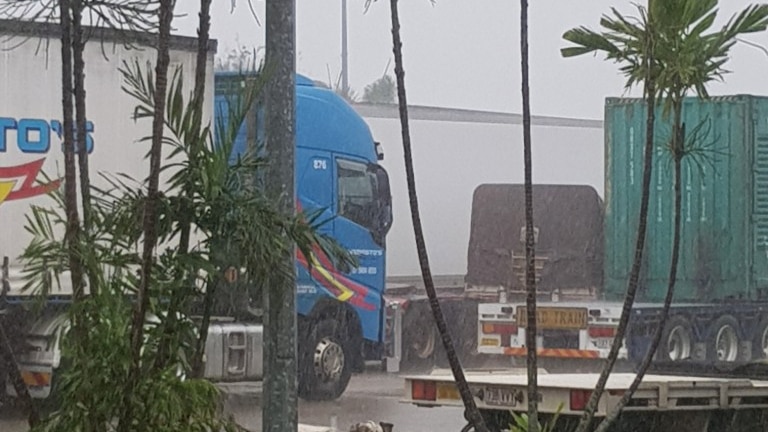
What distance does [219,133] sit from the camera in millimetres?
5191

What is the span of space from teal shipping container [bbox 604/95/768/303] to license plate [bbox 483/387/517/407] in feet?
37.0

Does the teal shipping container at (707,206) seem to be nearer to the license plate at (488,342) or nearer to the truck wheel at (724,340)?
the truck wheel at (724,340)

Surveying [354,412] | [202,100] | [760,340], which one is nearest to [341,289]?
[354,412]

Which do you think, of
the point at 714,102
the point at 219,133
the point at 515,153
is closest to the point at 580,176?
the point at 515,153

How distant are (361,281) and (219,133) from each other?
13.1 metres

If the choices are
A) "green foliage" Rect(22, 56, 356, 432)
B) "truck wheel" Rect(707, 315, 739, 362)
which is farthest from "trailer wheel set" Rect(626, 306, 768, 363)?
"green foliage" Rect(22, 56, 356, 432)

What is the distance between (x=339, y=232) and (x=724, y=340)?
6257 millimetres

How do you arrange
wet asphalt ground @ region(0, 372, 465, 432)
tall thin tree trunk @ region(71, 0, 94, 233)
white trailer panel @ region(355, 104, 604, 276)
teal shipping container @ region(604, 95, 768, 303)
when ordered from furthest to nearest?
white trailer panel @ region(355, 104, 604, 276), teal shipping container @ region(604, 95, 768, 303), wet asphalt ground @ region(0, 372, 465, 432), tall thin tree trunk @ region(71, 0, 94, 233)

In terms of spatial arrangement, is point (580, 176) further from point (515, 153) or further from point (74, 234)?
point (74, 234)

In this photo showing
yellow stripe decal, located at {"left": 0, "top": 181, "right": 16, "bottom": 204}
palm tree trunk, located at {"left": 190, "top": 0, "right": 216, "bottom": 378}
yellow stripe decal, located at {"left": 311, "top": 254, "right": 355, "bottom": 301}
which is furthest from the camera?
yellow stripe decal, located at {"left": 311, "top": 254, "right": 355, "bottom": 301}

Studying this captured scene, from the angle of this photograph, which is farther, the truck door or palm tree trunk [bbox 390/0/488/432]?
the truck door

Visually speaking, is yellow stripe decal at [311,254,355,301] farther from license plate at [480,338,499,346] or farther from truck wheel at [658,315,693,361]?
truck wheel at [658,315,693,361]

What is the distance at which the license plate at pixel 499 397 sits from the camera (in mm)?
9125

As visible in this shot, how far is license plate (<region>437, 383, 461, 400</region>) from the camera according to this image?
32.3 feet
